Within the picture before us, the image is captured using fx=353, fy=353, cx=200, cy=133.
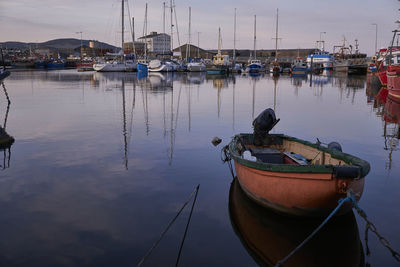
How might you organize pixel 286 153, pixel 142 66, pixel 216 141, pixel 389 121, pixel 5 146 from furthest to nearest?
pixel 142 66 → pixel 389 121 → pixel 216 141 → pixel 5 146 → pixel 286 153

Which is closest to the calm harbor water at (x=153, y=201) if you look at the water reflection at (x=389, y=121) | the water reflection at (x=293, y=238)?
the water reflection at (x=293, y=238)

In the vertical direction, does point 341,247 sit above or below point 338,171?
below

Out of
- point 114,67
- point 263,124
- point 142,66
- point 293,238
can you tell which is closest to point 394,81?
point 263,124

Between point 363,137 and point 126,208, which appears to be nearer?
point 126,208

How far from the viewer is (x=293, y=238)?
21.8 ft

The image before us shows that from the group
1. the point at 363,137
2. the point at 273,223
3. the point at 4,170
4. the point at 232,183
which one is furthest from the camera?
the point at 363,137

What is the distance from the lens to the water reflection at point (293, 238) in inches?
238

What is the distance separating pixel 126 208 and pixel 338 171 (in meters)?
4.49

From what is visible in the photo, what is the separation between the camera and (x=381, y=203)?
8.30 metres

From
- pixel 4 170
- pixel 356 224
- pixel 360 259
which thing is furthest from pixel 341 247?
pixel 4 170

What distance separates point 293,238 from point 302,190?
3.00 feet

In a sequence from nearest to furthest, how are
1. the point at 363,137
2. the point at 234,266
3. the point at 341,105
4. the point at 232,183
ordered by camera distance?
the point at 234,266 < the point at 232,183 < the point at 363,137 < the point at 341,105

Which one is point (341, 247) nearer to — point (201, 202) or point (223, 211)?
point (223, 211)

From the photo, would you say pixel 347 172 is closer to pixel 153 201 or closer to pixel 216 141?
pixel 153 201
